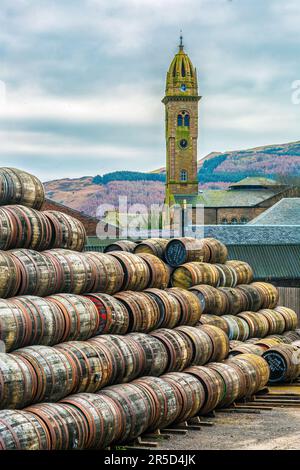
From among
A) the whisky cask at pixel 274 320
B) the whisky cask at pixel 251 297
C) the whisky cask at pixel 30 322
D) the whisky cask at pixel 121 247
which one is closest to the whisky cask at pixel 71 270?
the whisky cask at pixel 30 322

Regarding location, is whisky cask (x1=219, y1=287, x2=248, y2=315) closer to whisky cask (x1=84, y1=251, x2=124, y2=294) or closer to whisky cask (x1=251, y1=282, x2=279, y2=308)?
whisky cask (x1=251, y1=282, x2=279, y2=308)

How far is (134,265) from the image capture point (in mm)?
17266

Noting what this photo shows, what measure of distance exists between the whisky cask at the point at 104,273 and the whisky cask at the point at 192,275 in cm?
435

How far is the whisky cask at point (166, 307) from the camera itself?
674 inches

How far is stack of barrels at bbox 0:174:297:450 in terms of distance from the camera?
12.1 metres

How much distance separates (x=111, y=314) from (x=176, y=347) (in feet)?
5.48

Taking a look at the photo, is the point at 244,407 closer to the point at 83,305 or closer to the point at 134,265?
the point at 134,265

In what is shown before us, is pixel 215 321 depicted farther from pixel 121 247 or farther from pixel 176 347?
pixel 176 347

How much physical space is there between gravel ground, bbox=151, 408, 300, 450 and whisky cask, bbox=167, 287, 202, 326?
79.2 inches

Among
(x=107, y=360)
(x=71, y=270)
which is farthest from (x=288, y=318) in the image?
(x=107, y=360)

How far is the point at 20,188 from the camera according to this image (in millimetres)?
15766

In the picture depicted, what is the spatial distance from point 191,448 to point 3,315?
3842mm

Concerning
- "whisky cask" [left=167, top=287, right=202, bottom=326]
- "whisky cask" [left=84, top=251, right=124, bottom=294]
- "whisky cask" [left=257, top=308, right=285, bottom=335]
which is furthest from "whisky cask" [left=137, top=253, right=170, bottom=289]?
"whisky cask" [left=257, top=308, right=285, bottom=335]

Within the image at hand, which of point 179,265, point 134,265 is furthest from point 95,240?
point 134,265
